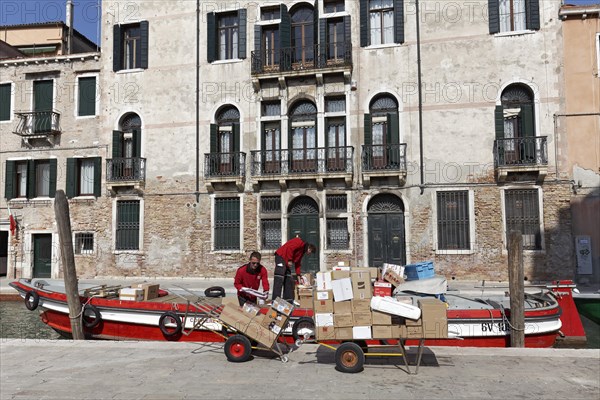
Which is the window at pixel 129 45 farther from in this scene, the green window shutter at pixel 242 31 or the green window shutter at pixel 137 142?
the green window shutter at pixel 242 31

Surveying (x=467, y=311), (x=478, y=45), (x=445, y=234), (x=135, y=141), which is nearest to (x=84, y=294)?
(x=467, y=311)

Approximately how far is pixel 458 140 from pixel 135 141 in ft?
43.4

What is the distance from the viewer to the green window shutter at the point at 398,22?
18.6 meters

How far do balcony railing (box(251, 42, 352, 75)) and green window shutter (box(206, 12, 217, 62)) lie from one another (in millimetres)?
1859

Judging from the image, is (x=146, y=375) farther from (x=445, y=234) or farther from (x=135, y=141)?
(x=135, y=141)

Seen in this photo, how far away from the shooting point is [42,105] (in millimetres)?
22062

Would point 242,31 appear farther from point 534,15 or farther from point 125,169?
point 534,15

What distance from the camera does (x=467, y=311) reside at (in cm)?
918

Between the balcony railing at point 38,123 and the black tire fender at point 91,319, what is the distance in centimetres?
1364

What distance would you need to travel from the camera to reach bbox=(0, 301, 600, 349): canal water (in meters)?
11.6

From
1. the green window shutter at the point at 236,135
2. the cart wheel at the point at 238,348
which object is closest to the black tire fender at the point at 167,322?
the cart wheel at the point at 238,348

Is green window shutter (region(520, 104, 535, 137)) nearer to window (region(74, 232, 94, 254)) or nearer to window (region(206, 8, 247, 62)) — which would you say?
window (region(206, 8, 247, 62))

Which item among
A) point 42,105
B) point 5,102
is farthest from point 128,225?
point 5,102

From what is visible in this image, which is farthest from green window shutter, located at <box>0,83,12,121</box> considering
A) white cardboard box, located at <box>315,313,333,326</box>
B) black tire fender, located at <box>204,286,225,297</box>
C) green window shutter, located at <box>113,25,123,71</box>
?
white cardboard box, located at <box>315,313,333,326</box>
